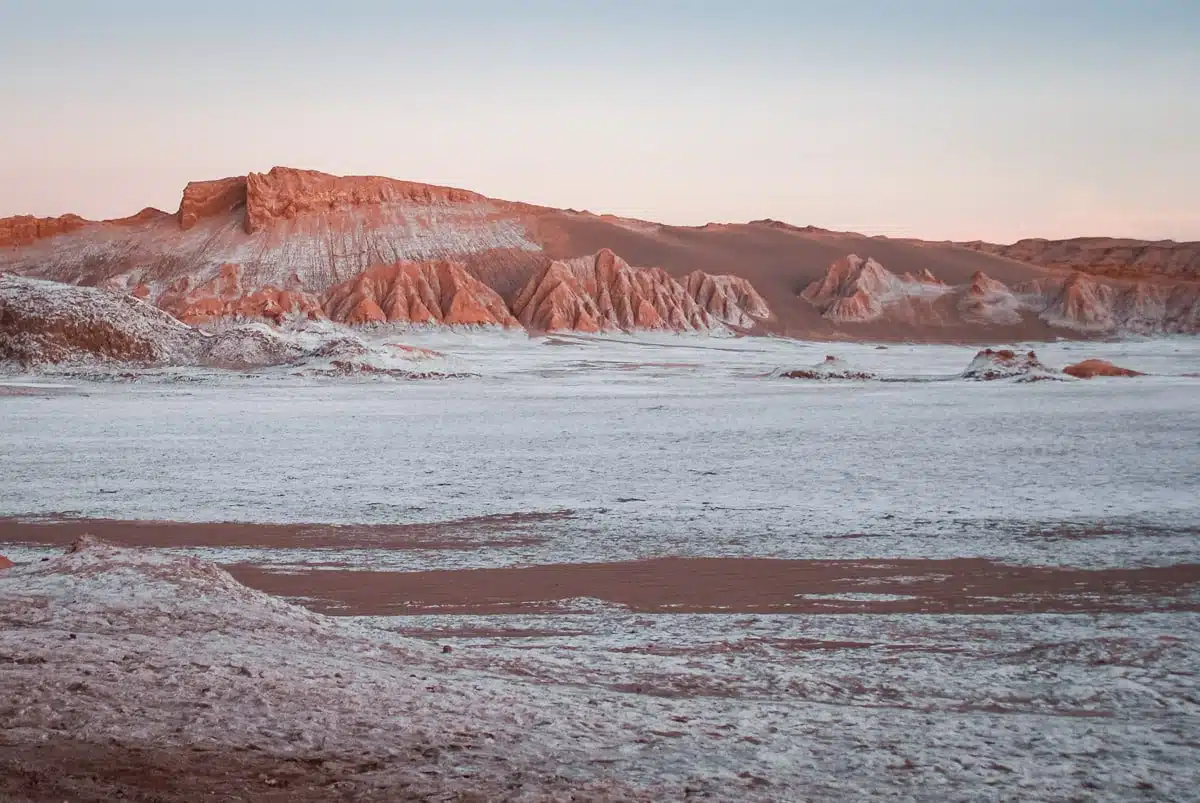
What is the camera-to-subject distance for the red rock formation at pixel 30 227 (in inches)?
4843

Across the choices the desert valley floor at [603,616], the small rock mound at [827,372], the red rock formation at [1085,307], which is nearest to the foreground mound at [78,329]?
the desert valley floor at [603,616]

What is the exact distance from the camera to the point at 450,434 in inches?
946

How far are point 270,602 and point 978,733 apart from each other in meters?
5.08

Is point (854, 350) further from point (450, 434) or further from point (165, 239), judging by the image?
point (165, 239)

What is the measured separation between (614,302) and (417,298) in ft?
60.3

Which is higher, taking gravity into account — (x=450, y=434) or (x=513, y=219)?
(x=513, y=219)

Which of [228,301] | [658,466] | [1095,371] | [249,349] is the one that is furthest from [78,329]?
[1095,371]

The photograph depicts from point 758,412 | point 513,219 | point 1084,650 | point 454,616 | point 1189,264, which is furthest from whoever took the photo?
point 1189,264

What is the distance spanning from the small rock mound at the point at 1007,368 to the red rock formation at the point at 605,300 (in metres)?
45.5

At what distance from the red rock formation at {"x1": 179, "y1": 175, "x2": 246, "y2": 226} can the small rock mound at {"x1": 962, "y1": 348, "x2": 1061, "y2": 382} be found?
310ft

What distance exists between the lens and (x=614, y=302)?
3711 inches

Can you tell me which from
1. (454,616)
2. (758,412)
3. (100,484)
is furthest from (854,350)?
(454,616)

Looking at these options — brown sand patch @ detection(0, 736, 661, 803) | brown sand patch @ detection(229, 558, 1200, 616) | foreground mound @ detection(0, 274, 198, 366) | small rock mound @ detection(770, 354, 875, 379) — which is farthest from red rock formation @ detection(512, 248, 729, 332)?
brown sand patch @ detection(0, 736, 661, 803)

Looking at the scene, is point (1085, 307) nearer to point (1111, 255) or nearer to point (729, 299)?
point (729, 299)
